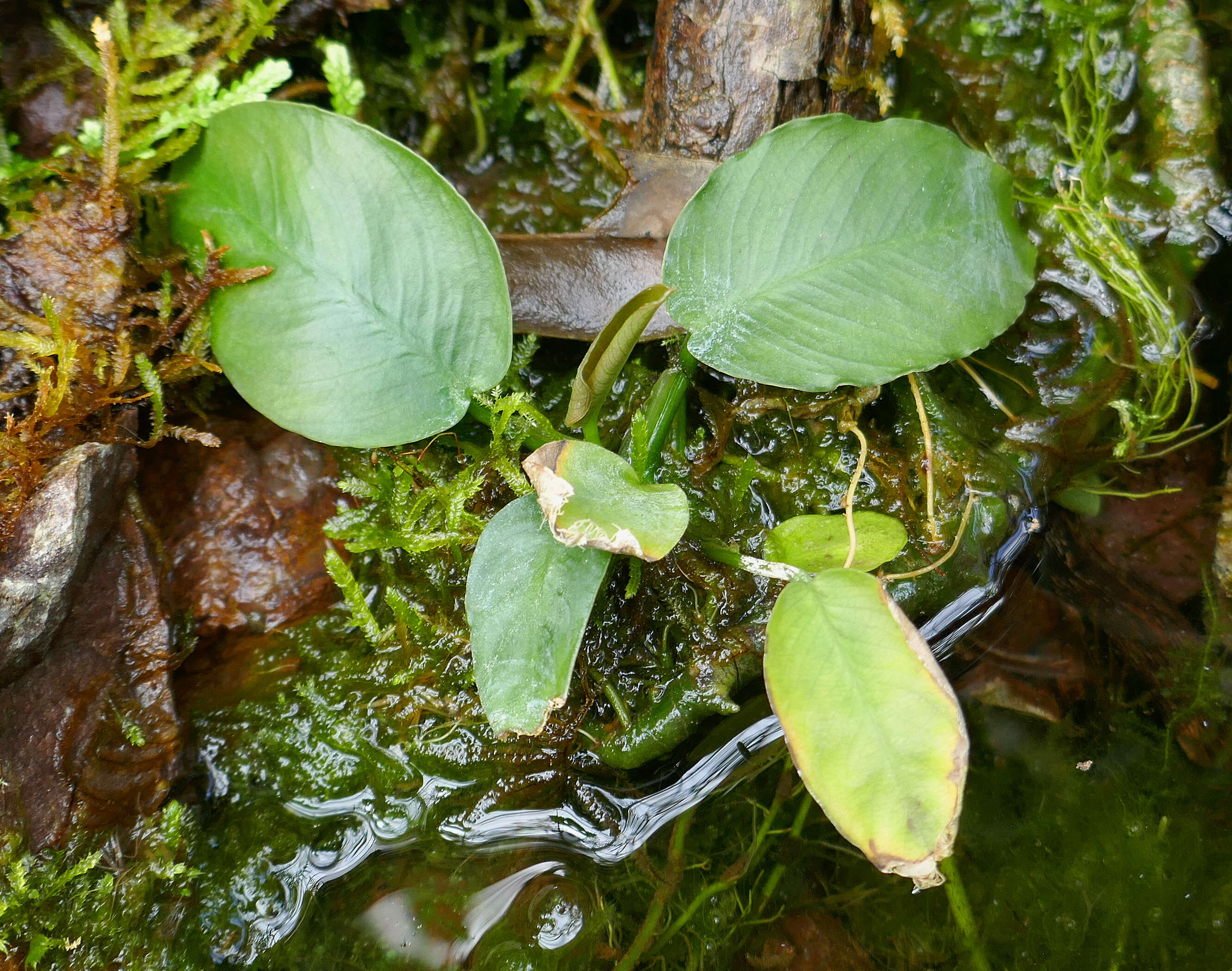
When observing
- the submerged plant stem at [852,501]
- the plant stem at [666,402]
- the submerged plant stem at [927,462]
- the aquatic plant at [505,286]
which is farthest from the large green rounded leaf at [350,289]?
the submerged plant stem at [927,462]

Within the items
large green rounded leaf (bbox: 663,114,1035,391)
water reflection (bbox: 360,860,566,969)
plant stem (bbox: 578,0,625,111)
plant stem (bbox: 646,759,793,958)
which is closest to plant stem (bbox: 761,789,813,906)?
plant stem (bbox: 646,759,793,958)

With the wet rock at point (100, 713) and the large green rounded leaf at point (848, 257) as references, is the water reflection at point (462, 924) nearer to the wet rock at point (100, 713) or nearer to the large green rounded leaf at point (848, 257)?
the wet rock at point (100, 713)

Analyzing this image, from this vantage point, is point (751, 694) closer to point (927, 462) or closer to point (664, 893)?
point (664, 893)

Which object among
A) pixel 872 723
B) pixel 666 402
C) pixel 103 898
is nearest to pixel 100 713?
pixel 103 898

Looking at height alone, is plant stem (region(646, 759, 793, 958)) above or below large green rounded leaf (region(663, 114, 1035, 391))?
below

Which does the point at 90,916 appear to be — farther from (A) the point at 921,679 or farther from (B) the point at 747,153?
(B) the point at 747,153

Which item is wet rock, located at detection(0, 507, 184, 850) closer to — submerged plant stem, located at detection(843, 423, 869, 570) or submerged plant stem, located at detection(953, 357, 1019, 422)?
submerged plant stem, located at detection(843, 423, 869, 570)
